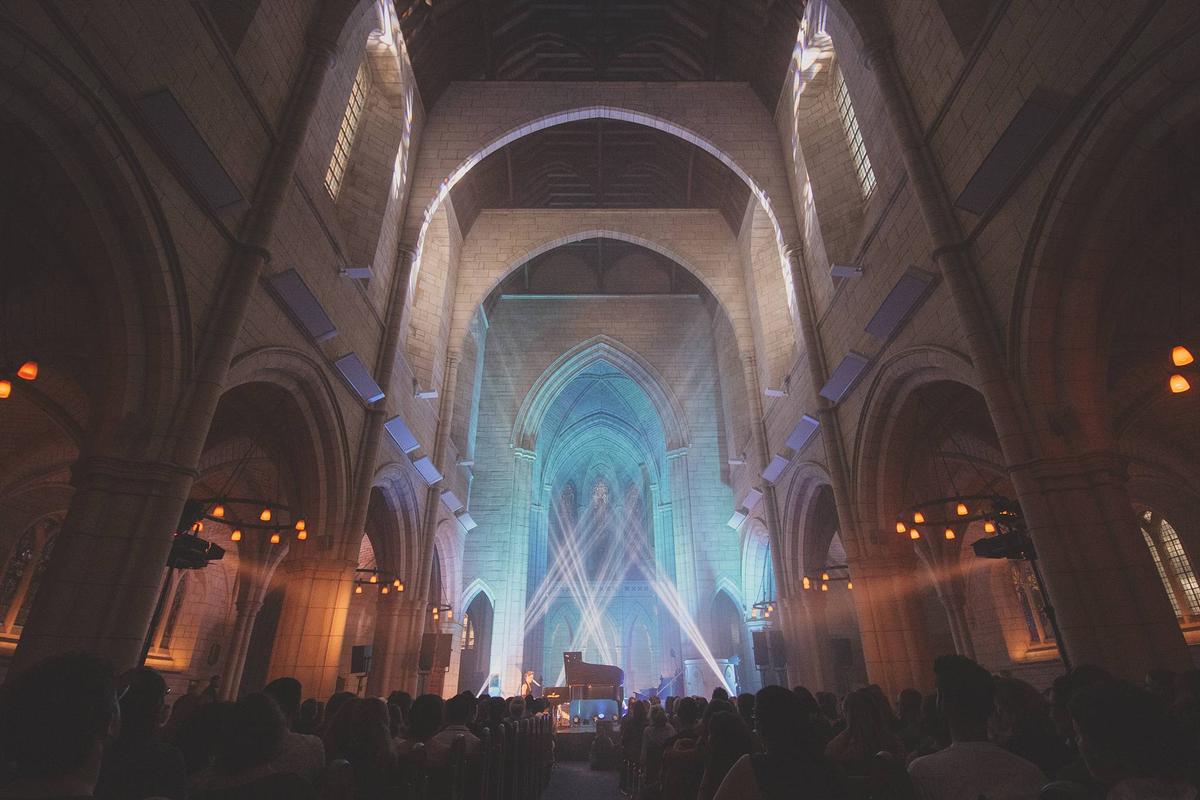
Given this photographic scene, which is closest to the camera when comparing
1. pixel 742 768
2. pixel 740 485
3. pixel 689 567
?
pixel 742 768

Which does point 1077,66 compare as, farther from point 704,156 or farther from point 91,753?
point 704,156

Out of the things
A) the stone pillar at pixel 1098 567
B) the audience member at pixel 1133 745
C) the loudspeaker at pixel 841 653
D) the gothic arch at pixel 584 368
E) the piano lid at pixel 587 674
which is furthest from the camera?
the gothic arch at pixel 584 368

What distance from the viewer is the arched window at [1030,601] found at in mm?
15750

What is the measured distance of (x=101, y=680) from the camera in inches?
61.4

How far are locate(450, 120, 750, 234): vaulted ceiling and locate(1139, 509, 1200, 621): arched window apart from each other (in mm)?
13159

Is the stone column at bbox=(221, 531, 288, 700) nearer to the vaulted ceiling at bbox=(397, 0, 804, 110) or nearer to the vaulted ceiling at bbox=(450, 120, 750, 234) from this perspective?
the vaulted ceiling at bbox=(450, 120, 750, 234)

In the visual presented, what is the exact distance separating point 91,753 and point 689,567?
2174 cm

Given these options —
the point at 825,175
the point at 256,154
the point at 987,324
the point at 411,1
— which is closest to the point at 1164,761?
the point at 987,324

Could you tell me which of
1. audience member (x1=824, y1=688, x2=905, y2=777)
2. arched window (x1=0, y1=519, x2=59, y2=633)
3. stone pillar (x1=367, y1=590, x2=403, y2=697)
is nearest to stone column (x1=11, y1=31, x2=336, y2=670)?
audience member (x1=824, y1=688, x2=905, y2=777)

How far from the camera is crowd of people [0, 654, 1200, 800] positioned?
4.93ft

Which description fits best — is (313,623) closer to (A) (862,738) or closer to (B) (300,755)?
(B) (300,755)

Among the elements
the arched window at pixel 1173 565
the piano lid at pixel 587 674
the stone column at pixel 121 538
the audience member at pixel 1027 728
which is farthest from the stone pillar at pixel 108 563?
the arched window at pixel 1173 565

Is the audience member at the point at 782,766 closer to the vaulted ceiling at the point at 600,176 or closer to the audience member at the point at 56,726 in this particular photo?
the audience member at the point at 56,726

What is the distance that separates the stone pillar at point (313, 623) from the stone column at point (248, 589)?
7047 millimetres
